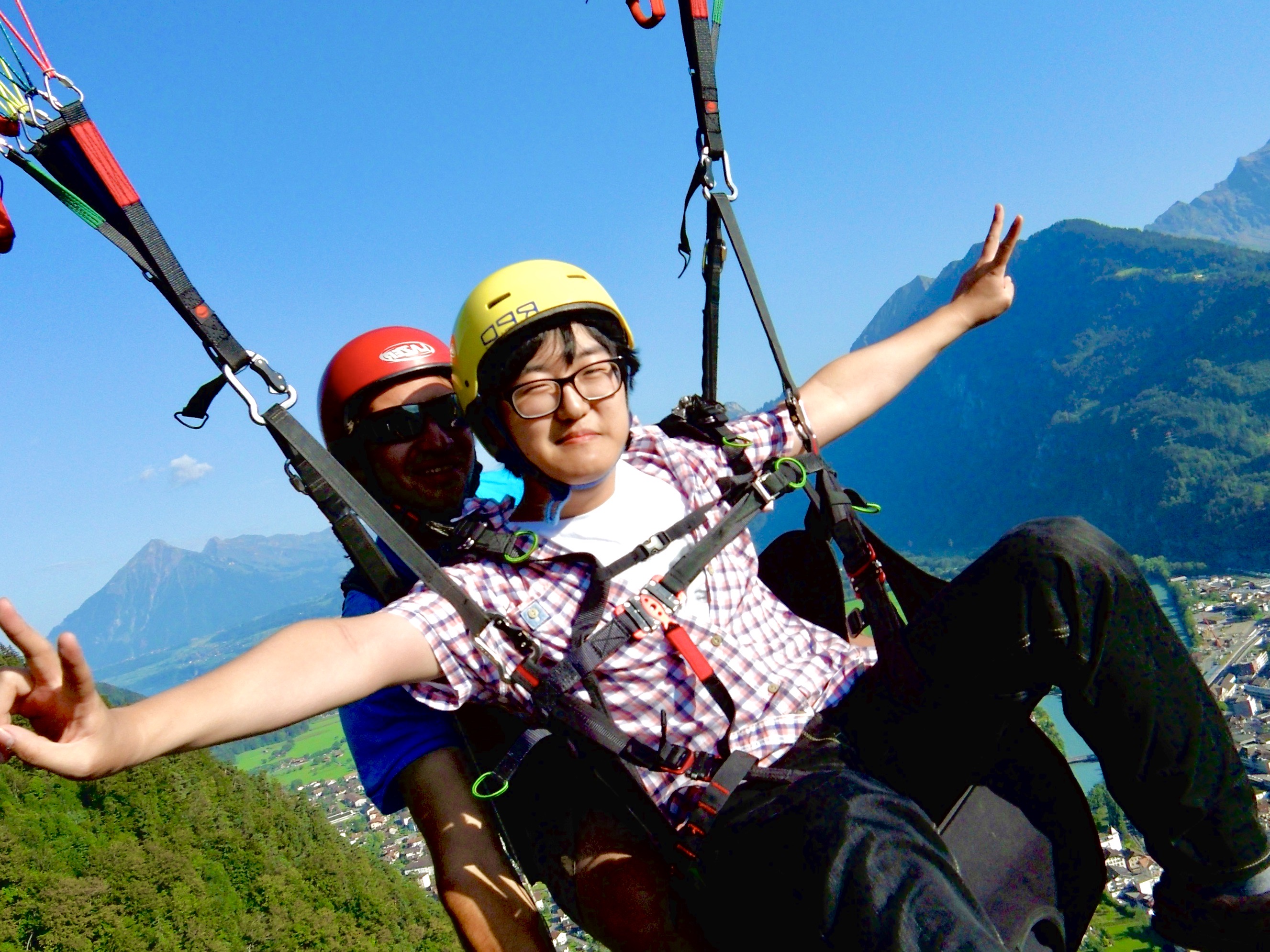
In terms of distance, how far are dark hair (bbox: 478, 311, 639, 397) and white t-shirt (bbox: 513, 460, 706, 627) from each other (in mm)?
525

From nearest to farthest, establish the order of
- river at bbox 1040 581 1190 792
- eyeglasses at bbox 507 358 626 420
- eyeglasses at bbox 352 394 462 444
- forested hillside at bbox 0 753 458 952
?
eyeglasses at bbox 507 358 626 420, eyeglasses at bbox 352 394 462 444, forested hillside at bbox 0 753 458 952, river at bbox 1040 581 1190 792

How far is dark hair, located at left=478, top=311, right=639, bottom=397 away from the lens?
260 cm

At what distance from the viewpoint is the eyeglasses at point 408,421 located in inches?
139

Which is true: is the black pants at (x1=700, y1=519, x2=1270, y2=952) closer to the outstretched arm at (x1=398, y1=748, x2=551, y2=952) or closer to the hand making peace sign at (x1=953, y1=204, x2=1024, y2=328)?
the outstretched arm at (x1=398, y1=748, x2=551, y2=952)

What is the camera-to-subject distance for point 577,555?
2621 millimetres

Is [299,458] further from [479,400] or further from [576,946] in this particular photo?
[576,946]

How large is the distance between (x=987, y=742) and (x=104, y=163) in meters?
3.48

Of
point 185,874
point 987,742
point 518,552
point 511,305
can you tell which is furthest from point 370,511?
point 185,874

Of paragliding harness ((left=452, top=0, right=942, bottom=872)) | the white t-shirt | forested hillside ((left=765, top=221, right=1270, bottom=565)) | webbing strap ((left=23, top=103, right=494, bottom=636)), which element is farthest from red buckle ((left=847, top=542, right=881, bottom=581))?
forested hillside ((left=765, top=221, right=1270, bottom=565))

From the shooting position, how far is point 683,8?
3.20m

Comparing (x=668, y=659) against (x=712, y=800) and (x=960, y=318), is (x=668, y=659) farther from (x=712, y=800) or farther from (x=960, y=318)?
(x=960, y=318)

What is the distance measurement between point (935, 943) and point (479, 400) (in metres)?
2.05

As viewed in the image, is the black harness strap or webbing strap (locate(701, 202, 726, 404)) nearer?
the black harness strap

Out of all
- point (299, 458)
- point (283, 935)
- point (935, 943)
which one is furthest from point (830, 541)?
point (283, 935)
